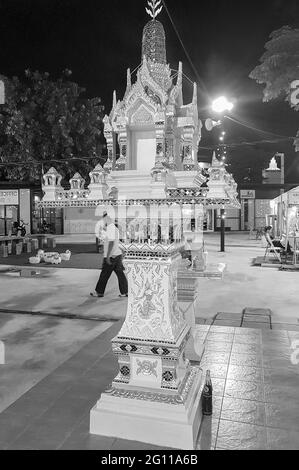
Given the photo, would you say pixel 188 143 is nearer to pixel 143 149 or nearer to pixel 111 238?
pixel 143 149

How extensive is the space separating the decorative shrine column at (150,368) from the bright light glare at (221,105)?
29.7ft

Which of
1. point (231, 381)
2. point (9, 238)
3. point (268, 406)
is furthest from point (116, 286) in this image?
point (9, 238)

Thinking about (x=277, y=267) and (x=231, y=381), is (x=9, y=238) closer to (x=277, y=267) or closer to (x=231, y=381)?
(x=277, y=267)

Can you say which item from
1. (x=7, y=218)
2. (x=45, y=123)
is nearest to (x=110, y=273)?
(x=45, y=123)

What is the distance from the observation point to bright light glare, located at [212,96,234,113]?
453 inches

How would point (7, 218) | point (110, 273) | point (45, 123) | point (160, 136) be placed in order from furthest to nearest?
point (7, 218), point (45, 123), point (110, 273), point (160, 136)

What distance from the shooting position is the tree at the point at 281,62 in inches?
307

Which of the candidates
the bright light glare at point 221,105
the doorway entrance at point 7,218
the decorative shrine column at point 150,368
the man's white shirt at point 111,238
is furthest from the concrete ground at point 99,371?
the doorway entrance at point 7,218

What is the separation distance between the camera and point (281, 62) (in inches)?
311

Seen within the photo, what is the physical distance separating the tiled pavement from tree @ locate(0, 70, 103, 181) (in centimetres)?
1745

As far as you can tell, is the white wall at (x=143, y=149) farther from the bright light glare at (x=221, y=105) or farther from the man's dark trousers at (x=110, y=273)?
the bright light glare at (x=221, y=105)

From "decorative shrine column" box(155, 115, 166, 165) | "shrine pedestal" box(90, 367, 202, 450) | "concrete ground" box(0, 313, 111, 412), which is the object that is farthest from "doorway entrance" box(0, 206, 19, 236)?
"shrine pedestal" box(90, 367, 202, 450)

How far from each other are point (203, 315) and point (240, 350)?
1978mm

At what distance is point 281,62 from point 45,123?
1678 centimetres
